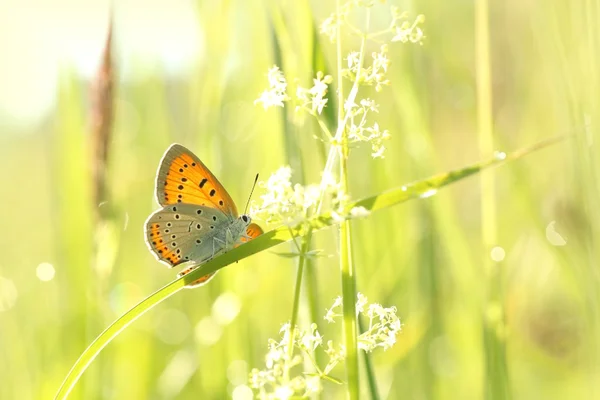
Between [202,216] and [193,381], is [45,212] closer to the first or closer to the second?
[193,381]

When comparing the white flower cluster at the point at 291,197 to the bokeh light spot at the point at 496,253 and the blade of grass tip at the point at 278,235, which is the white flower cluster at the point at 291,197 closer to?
the blade of grass tip at the point at 278,235

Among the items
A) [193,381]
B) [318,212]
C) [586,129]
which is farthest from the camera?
[193,381]

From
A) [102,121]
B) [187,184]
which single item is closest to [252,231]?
[187,184]

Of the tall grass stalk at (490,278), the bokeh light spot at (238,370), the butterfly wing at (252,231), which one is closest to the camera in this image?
the tall grass stalk at (490,278)

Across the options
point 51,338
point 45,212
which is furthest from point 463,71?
point 45,212

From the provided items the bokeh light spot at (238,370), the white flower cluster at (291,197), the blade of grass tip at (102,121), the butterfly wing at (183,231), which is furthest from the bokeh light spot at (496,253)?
the blade of grass tip at (102,121)

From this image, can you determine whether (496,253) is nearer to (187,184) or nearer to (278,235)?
(278,235)

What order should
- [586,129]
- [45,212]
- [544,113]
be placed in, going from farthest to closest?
[45,212] → [544,113] → [586,129]

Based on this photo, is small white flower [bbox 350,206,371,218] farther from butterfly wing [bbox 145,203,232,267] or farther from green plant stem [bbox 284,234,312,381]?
butterfly wing [bbox 145,203,232,267]
